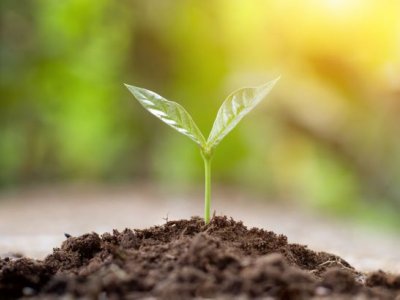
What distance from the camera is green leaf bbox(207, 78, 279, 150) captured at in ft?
3.65

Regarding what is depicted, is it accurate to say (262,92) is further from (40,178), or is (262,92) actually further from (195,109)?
(40,178)

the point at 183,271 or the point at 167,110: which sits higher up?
the point at 167,110

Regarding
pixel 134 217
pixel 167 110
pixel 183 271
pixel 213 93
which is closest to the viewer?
pixel 183 271

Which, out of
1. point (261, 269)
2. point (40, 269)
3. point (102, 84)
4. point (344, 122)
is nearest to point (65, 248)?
point (40, 269)

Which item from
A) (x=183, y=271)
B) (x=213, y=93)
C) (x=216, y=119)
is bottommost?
(x=183, y=271)

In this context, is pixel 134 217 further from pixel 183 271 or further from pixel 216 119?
pixel 183 271

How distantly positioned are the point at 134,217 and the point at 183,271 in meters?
3.03

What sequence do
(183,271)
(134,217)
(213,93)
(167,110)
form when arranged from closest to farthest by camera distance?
(183,271)
(167,110)
(134,217)
(213,93)

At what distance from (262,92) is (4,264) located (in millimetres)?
495

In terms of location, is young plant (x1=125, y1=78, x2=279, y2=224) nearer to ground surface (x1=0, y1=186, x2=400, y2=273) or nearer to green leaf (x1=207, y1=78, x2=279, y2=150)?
green leaf (x1=207, y1=78, x2=279, y2=150)

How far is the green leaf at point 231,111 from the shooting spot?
3.65 feet

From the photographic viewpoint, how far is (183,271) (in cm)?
88

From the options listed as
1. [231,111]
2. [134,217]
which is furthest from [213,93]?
[231,111]

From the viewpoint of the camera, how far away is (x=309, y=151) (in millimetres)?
5520
